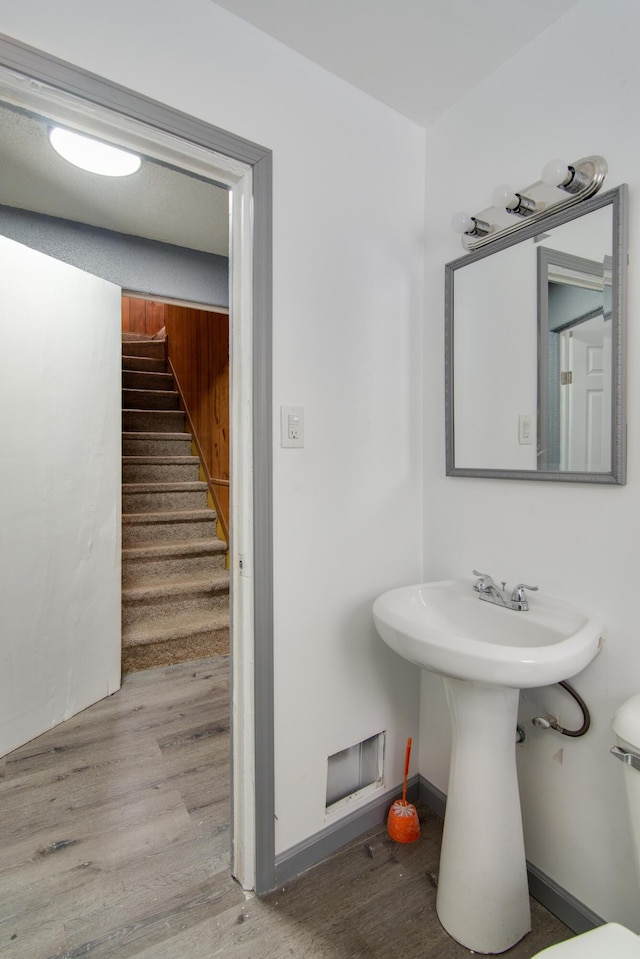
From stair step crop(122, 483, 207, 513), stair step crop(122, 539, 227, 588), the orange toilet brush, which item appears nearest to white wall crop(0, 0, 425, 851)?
the orange toilet brush

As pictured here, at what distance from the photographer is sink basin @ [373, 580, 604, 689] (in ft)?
3.26

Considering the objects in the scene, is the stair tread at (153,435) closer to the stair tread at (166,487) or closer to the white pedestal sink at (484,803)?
the stair tread at (166,487)

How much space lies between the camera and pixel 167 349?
517cm

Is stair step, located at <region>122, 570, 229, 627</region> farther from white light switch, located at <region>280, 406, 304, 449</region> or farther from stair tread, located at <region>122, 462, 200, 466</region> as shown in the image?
white light switch, located at <region>280, 406, 304, 449</region>

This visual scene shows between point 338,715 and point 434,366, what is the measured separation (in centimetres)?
120

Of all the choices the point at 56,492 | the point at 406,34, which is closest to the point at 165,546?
the point at 56,492

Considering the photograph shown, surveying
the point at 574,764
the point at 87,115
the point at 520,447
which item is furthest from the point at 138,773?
the point at 87,115

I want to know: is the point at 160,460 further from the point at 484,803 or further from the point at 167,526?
the point at 484,803

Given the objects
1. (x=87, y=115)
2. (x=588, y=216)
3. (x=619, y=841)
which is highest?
(x=87, y=115)

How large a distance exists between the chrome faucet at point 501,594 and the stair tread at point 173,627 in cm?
198

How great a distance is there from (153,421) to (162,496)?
1.05 m

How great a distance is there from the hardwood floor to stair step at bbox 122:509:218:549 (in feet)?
5.14

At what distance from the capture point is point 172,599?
3.10m

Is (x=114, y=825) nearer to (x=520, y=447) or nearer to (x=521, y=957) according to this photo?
(x=521, y=957)
